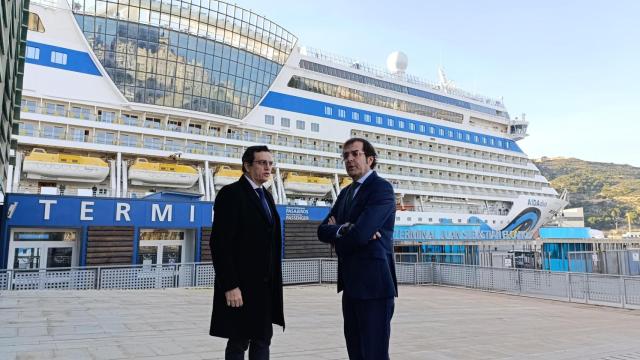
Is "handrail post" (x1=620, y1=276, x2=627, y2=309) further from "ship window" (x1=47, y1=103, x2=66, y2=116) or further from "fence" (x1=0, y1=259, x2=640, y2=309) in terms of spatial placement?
"ship window" (x1=47, y1=103, x2=66, y2=116)

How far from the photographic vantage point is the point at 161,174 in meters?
27.3

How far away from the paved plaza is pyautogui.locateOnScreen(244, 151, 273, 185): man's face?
2.25 metres

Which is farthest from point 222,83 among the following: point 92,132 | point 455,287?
point 455,287

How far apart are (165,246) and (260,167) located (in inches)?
669

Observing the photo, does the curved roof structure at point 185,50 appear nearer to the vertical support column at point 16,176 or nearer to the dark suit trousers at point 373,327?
the vertical support column at point 16,176

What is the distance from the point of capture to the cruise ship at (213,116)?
26297 millimetres

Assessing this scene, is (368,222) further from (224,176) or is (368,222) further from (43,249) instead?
(224,176)

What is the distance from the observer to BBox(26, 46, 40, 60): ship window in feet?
85.1

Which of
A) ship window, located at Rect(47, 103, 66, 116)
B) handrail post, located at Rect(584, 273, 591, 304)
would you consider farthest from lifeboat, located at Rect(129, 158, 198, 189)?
handrail post, located at Rect(584, 273, 591, 304)

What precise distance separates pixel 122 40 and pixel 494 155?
39985 millimetres

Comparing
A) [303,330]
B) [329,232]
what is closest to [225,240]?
[329,232]

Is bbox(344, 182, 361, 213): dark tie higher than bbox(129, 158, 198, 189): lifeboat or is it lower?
lower

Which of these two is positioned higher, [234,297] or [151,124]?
[151,124]

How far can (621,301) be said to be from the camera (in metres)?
11.4
